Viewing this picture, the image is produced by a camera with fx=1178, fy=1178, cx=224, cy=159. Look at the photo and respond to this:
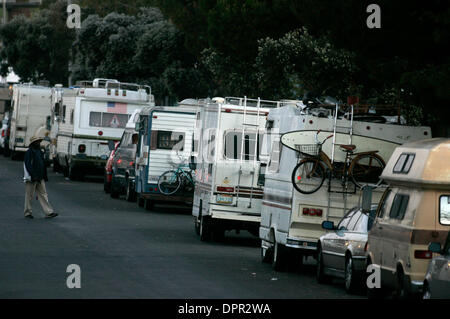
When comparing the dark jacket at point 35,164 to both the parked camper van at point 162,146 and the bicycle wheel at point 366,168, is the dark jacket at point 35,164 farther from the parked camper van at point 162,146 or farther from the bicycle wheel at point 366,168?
the bicycle wheel at point 366,168

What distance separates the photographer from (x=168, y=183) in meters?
30.0

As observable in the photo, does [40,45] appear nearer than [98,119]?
No

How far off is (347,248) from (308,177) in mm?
2220

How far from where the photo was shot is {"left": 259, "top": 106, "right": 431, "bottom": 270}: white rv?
707 inches

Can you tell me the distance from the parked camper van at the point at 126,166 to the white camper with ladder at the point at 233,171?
10027mm

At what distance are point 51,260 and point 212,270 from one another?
2.52 metres

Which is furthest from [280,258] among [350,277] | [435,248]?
[435,248]

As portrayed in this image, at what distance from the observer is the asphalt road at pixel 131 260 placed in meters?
14.8

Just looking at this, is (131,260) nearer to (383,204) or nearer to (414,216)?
(383,204)

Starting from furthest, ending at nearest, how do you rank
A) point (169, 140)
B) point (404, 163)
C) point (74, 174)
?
point (74, 174) → point (169, 140) → point (404, 163)

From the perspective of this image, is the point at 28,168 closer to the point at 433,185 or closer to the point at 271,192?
the point at 271,192

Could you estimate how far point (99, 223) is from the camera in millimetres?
25750

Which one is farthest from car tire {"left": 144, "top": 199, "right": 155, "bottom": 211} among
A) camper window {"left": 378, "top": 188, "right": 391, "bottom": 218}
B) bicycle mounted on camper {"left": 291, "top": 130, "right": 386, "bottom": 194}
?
camper window {"left": 378, "top": 188, "right": 391, "bottom": 218}

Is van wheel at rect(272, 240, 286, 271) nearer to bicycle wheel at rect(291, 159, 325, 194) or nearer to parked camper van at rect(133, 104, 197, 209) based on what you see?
bicycle wheel at rect(291, 159, 325, 194)
